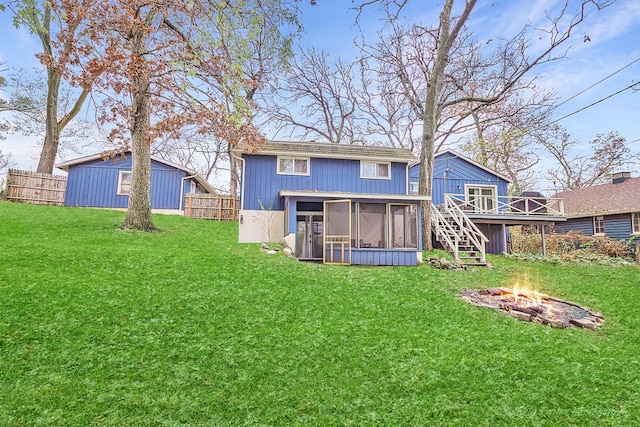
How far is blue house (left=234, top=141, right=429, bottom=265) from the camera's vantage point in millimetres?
12000

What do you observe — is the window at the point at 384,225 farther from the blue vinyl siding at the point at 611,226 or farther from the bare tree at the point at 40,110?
the bare tree at the point at 40,110

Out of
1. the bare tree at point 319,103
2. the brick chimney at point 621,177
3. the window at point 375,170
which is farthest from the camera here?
the bare tree at point 319,103

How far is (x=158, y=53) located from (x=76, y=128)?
67.7ft

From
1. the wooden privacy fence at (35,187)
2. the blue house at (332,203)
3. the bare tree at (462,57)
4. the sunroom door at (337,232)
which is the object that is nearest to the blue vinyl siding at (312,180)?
the blue house at (332,203)

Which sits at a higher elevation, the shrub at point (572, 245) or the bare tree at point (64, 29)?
the bare tree at point (64, 29)

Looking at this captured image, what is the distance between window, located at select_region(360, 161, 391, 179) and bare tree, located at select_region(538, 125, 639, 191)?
15088 mm

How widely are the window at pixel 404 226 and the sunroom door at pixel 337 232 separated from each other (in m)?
1.66

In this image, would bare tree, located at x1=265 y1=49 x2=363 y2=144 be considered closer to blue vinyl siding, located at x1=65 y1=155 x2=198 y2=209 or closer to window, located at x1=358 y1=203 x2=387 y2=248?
blue vinyl siding, located at x1=65 y1=155 x2=198 y2=209

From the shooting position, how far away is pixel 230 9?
20.1ft

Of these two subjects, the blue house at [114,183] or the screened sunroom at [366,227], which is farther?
the blue house at [114,183]

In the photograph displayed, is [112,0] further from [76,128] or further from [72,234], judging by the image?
[76,128]

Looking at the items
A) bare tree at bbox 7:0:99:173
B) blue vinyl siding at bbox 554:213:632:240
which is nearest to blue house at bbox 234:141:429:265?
bare tree at bbox 7:0:99:173

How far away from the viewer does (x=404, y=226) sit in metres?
12.4

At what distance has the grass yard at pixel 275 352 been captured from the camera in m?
3.52
